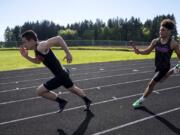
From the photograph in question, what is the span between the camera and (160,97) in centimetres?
907

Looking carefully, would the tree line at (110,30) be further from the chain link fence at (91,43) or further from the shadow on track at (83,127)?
the shadow on track at (83,127)

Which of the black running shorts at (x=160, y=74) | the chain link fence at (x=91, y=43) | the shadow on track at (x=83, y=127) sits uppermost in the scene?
the black running shorts at (x=160, y=74)

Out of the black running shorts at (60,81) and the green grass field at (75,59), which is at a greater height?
the black running shorts at (60,81)

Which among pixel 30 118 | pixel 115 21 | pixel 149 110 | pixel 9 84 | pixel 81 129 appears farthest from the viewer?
pixel 115 21

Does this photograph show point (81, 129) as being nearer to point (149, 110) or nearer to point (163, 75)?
point (149, 110)

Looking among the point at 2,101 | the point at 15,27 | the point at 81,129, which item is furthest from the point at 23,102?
the point at 15,27

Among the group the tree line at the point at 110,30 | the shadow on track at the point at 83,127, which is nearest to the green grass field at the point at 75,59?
the shadow on track at the point at 83,127

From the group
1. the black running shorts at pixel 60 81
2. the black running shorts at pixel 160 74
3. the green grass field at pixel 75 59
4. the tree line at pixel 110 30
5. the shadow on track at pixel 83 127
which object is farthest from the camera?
the tree line at pixel 110 30

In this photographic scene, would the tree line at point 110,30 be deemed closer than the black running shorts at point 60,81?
No

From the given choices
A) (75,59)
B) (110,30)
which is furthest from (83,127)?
(110,30)

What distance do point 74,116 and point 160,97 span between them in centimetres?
315

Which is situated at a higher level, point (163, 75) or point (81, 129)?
point (163, 75)

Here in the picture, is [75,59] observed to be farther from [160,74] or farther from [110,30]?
[110,30]

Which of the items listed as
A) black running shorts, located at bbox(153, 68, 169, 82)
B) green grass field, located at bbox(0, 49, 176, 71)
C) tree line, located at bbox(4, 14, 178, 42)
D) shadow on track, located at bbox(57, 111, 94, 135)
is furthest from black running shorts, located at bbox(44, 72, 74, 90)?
tree line, located at bbox(4, 14, 178, 42)
